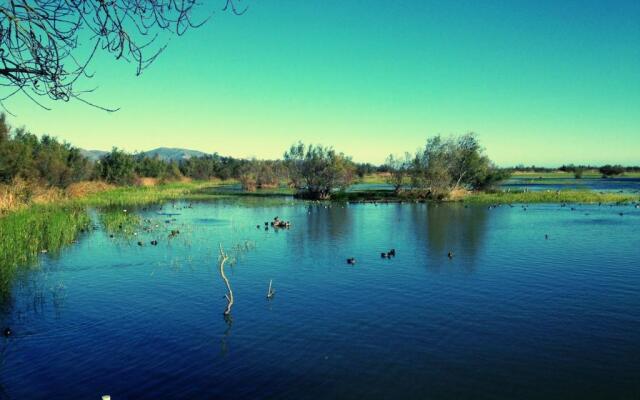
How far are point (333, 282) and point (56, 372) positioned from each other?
13.1 meters

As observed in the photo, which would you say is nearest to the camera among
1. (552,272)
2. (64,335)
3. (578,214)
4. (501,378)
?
(501,378)

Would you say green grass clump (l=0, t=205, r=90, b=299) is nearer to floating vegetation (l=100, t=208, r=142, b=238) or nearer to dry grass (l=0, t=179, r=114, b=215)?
dry grass (l=0, t=179, r=114, b=215)

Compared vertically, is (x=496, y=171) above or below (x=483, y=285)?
above

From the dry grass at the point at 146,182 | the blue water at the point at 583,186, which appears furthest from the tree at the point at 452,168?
the dry grass at the point at 146,182

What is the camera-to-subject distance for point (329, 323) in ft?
57.5

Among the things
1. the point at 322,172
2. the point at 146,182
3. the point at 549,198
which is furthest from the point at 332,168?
the point at 146,182

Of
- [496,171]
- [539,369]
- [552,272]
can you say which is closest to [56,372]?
[539,369]

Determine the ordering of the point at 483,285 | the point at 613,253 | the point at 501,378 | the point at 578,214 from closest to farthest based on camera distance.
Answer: the point at 501,378, the point at 483,285, the point at 613,253, the point at 578,214

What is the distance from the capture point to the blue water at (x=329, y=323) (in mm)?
12766

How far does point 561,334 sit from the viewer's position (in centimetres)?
1648

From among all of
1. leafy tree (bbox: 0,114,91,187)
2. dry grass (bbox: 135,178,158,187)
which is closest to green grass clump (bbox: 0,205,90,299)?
leafy tree (bbox: 0,114,91,187)

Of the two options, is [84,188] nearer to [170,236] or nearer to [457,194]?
[170,236]

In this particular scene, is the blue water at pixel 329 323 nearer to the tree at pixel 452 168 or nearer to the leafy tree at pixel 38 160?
the leafy tree at pixel 38 160

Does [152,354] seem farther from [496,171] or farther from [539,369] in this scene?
[496,171]
